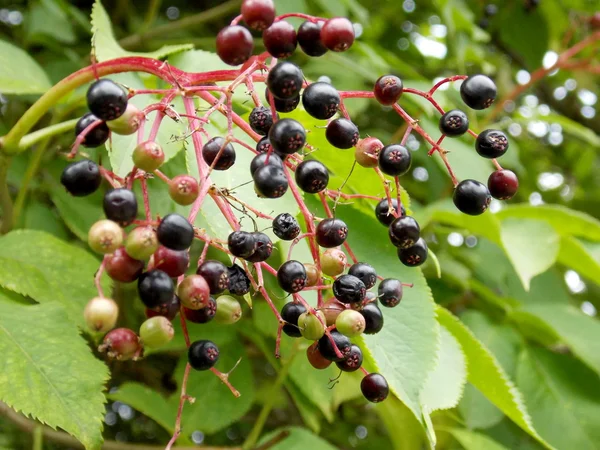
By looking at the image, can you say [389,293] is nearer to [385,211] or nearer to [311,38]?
[385,211]

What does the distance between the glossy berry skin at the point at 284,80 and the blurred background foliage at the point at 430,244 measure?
1.46 feet

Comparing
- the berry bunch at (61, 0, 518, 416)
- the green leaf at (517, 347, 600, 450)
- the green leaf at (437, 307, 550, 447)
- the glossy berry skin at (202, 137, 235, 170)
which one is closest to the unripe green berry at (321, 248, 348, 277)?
the berry bunch at (61, 0, 518, 416)

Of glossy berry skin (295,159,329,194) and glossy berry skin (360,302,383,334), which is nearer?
glossy berry skin (295,159,329,194)

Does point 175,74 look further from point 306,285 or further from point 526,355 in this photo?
point 526,355

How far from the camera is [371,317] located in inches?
39.6

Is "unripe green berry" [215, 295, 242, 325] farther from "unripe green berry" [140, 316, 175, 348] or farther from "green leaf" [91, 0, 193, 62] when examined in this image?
"green leaf" [91, 0, 193, 62]

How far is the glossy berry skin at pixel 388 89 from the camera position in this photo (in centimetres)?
97

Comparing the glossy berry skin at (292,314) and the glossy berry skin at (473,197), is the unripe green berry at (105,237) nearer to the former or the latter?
the glossy berry skin at (292,314)

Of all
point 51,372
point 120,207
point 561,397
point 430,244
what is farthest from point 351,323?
point 430,244

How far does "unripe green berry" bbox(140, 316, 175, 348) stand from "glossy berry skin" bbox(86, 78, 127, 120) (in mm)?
281

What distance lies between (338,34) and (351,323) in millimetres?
429

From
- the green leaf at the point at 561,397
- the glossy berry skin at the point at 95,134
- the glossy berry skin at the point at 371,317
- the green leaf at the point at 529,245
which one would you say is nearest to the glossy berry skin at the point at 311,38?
the glossy berry skin at the point at 95,134

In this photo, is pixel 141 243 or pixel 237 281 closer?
pixel 141 243

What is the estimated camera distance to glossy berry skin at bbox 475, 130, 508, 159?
1025 millimetres
